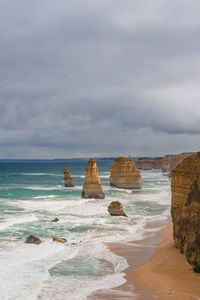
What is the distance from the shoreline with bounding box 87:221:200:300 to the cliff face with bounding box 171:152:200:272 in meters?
0.74

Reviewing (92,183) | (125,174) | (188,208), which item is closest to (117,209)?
(92,183)

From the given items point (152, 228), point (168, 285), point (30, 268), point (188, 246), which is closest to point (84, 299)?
point (168, 285)

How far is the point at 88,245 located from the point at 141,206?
70.7ft

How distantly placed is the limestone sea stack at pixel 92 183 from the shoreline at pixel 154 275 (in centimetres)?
2439

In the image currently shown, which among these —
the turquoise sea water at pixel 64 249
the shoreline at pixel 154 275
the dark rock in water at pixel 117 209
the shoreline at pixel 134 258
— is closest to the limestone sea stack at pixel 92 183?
the turquoise sea water at pixel 64 249

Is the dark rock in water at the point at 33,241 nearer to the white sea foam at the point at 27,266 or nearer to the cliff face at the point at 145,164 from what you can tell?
the white sea foam at the point at 27,266

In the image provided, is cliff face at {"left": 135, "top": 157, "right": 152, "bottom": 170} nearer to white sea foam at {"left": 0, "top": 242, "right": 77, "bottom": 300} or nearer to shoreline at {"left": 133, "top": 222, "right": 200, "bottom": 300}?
white sea foam at {"left": 0, "top": 242, "right": 77, "bottom": 300}

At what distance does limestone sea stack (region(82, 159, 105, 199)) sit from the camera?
47.7 meters

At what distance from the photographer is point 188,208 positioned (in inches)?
710

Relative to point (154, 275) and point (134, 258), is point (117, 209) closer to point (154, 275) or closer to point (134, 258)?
point (134, 258)

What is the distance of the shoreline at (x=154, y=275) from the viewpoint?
13.9 metres

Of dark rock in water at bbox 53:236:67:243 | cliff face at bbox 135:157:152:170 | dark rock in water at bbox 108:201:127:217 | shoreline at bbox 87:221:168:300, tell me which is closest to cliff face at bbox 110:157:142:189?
dark rock in water at bbox 108:201:127:217

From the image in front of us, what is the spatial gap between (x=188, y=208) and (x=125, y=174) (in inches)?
1835

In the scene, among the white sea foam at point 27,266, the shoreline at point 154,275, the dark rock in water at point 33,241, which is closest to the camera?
the shoreline at point 154,275
